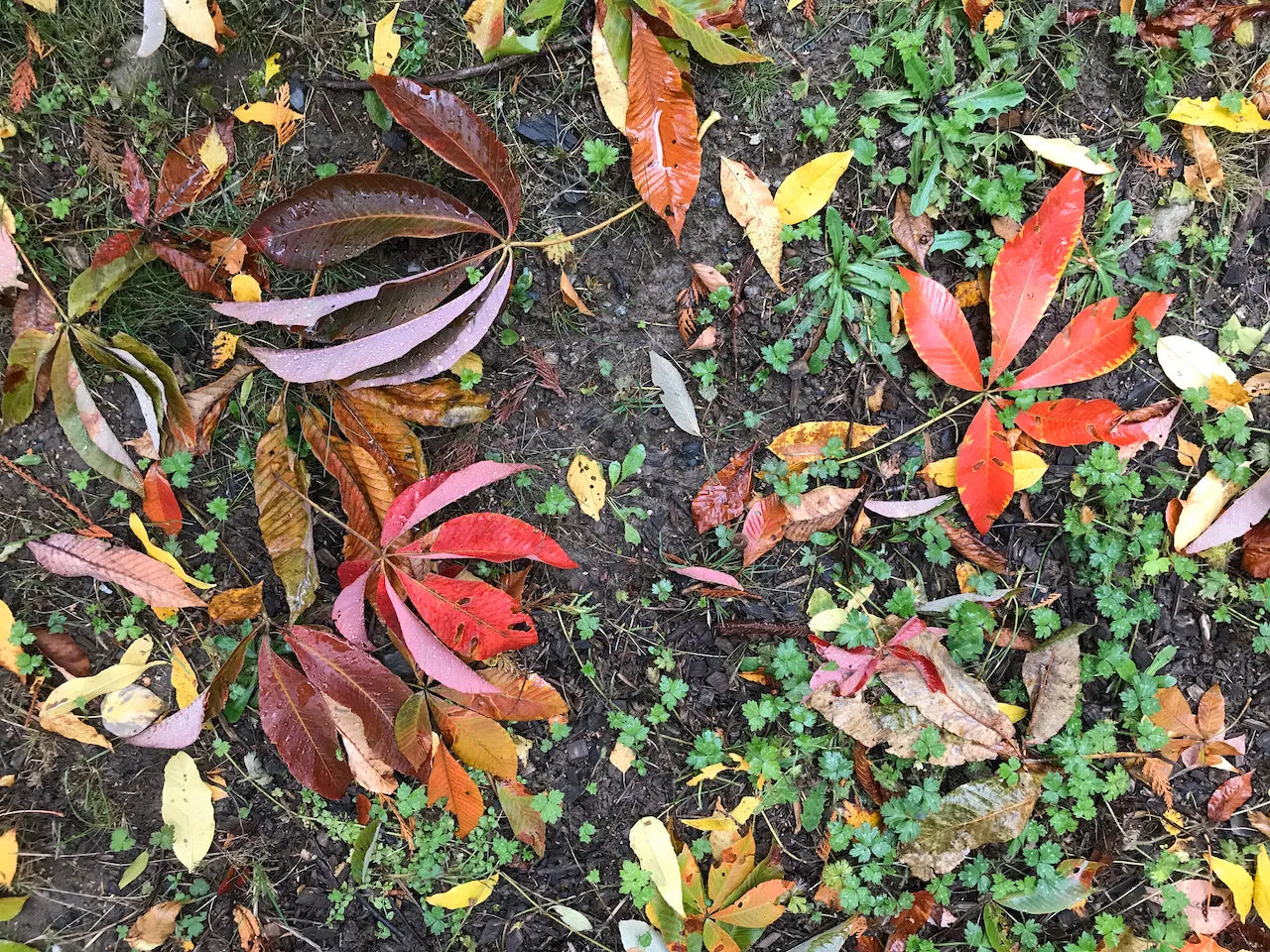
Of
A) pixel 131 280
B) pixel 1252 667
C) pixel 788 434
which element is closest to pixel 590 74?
pixel 788 434

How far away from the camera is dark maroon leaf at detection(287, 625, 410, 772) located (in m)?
1.74

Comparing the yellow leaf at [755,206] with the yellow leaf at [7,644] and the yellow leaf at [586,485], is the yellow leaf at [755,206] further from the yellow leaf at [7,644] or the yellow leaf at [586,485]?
the yellow leaf at [7,644]

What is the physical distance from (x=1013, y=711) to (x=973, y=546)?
42 cm

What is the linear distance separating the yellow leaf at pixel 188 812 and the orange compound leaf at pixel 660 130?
1.81 m

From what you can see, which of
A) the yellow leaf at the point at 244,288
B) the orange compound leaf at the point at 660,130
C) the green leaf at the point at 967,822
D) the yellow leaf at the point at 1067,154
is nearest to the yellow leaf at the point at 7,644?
the yellow leaf at the point at 244,288

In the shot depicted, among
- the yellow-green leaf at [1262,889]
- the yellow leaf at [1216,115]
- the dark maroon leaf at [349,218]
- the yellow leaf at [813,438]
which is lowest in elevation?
the yellow-green leaf at [1262,889]

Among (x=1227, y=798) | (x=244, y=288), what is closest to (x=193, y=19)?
(x=244, y=288)

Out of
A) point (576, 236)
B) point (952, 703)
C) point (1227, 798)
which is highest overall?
point (576, 236)

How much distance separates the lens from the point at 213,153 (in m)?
1.84

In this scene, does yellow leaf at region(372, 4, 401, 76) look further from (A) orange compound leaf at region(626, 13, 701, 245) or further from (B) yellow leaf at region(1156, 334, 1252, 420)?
(B) yellow leaf at region(1156, 334, 1252, 420)

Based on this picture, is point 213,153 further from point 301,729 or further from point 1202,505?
point 1202,505

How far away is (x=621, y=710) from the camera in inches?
73.4

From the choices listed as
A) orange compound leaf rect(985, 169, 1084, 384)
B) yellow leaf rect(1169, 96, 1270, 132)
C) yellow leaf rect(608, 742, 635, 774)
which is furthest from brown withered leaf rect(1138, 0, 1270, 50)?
yellow leaf rect(608, 742, 635, 774)

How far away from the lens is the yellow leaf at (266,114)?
1826 mm
